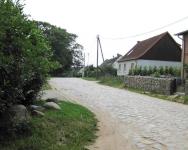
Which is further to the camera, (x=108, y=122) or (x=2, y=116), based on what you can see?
(x=108, y=122)

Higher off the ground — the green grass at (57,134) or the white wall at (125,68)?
the white wall at (125,68)

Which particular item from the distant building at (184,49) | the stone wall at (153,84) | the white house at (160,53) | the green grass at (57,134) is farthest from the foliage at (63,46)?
the green grass at (57,134)

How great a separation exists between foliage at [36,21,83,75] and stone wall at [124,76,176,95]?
3483 centimetres

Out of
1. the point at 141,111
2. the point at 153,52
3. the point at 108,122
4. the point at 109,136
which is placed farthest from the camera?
the point at 153,52

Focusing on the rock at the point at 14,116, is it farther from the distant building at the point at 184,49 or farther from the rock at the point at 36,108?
the distant building at the point at 184,49

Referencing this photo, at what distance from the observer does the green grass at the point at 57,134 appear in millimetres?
7505

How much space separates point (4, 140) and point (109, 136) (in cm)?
314

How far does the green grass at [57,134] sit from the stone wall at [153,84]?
15.2 metres

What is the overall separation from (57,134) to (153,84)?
20.5 metres

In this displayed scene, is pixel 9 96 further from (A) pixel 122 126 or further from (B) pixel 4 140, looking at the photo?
(A) pixel 122 126

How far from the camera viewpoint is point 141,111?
15.2 meters

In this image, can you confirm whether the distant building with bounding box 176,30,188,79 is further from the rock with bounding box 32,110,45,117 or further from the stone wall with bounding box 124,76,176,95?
the rock with bounding box 32,110,45,117

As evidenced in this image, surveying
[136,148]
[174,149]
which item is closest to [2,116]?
[136,148]

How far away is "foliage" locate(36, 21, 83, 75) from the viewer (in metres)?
70.1
